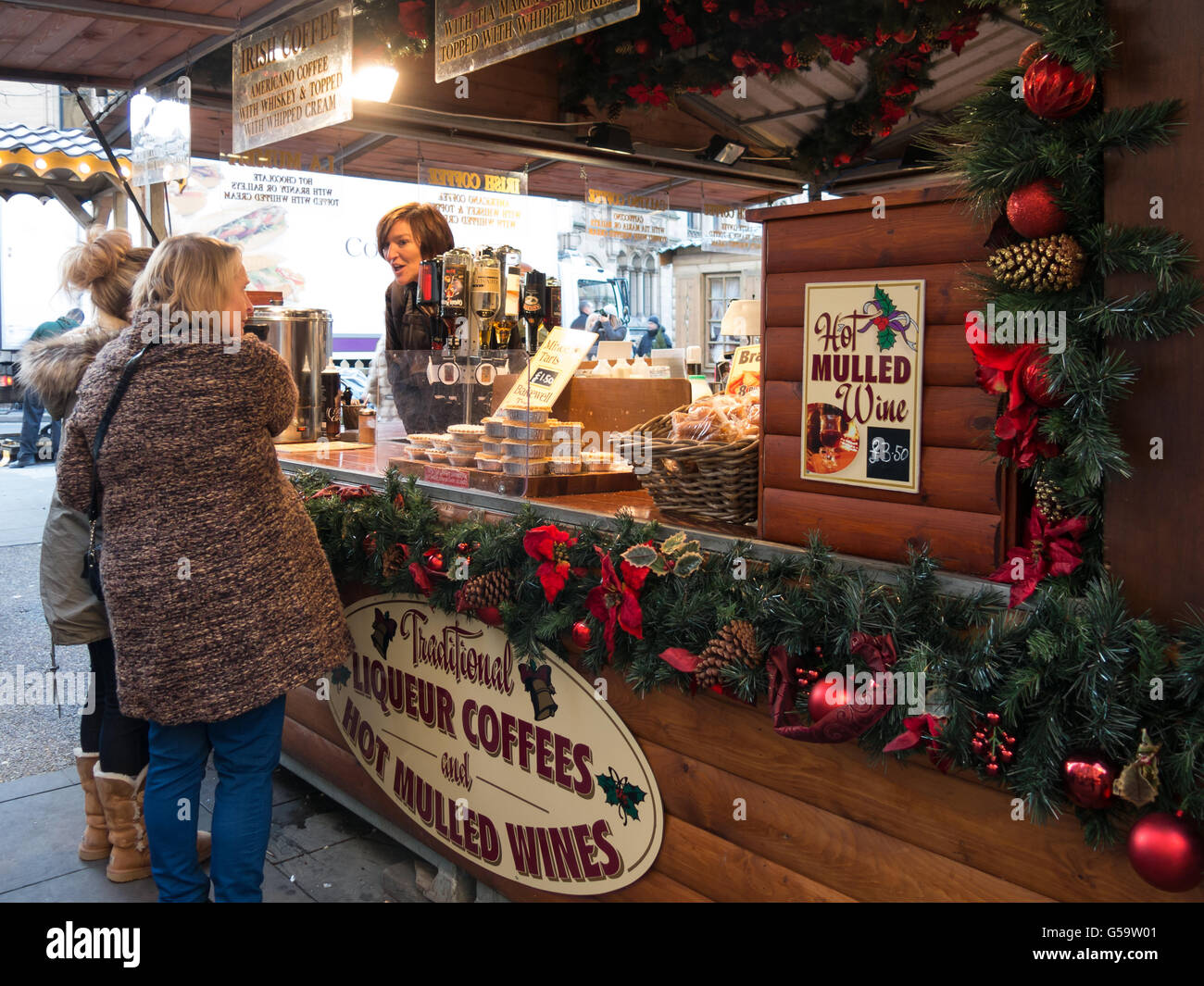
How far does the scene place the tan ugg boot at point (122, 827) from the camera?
3018mm

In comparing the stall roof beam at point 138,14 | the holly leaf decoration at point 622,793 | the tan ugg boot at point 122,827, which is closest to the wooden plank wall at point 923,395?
the holly leaf decoration at point 622,793

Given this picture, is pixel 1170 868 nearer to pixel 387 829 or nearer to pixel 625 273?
pixel 387 829

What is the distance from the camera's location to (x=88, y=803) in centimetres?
315

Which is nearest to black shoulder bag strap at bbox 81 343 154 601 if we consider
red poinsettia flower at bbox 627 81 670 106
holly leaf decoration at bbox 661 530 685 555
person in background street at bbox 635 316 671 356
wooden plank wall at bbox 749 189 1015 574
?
holly leaf decoration at bbox 661 530 685 555

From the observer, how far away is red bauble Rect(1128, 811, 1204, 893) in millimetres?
1217

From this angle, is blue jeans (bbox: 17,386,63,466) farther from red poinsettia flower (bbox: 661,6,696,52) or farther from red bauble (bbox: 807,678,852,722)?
red bauble (bbox: 807,678,852,722)

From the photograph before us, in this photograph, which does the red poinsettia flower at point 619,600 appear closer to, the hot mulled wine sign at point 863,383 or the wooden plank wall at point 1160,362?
the hot mulled wine sign at point 863,383

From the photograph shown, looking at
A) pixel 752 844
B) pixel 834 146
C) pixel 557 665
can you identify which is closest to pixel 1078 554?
pixel 752 844

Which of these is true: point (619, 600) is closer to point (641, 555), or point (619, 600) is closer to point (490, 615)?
point (641, 555)

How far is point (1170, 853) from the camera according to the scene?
4.01 ft

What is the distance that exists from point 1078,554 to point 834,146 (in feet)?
14.5

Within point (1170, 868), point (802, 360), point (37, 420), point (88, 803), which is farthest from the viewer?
point (37, 420)

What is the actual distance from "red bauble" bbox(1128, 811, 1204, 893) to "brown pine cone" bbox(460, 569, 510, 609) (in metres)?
1.42
